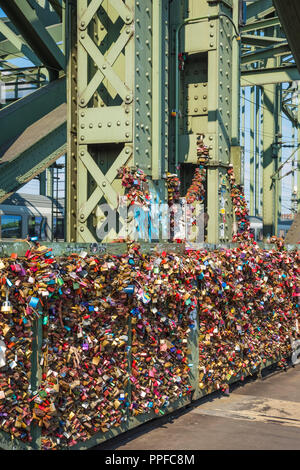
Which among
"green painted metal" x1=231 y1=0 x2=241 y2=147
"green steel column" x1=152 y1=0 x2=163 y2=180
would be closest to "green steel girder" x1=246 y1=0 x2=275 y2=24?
"green painted metal" x1=231 y1=0 x2=241 y2=147

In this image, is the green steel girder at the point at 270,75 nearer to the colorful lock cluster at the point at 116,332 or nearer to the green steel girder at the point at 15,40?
the green steel girder at the point at 15,40

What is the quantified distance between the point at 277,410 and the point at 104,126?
146 inches

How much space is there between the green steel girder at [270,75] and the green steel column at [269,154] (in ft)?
20.2

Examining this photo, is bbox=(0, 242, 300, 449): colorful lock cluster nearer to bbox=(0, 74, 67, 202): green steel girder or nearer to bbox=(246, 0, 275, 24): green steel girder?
bbox=(0, 74, 67, 202): green steel girder

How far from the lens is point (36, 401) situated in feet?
13.8

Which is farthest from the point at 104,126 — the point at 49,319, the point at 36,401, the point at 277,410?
the point at 277,410

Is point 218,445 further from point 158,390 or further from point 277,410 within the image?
point 277,410

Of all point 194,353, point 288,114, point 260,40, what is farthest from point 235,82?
point 288,114

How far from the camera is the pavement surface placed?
534cm

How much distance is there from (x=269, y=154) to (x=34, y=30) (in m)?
16.7

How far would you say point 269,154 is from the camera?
79.1 ft

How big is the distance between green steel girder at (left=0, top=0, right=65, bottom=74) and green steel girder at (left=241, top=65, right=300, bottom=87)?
9.21 metres

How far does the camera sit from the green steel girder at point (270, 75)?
55.1 ft

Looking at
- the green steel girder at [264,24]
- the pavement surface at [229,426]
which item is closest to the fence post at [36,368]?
the pavement surface at [229,426]
